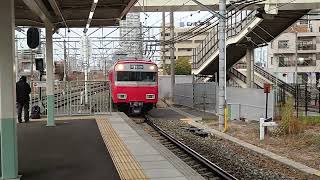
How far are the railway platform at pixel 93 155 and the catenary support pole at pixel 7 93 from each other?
0.57 meters

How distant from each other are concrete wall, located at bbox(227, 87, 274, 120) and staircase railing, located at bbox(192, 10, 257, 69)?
400 cm

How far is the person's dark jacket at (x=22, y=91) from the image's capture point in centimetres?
1742

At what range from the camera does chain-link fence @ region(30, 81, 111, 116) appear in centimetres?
2067

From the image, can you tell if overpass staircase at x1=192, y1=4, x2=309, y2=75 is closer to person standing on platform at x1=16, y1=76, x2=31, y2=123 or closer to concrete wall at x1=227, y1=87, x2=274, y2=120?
concrete wall at x1=227, y1=87, x2=274, y2=120

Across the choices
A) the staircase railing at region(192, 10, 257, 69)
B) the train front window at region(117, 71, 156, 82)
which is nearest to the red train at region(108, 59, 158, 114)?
the train front window at region(117, 71, 156, 82)

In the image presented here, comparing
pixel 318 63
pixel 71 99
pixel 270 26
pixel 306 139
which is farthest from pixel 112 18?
pixel 318 63

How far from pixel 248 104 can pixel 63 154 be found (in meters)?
14.2

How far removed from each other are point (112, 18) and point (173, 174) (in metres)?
10.4

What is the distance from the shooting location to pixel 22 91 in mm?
17453

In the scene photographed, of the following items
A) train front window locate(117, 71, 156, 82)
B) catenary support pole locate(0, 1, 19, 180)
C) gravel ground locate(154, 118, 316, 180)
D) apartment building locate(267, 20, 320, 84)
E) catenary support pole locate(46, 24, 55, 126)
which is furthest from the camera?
apartment building locate(267, 20, 320, 84)

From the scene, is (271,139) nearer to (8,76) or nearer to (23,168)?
(23,168)

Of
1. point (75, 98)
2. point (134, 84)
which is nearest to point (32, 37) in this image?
point (75, 98)

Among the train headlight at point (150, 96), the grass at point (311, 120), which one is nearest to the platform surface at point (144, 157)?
the grass at point (311, 120)

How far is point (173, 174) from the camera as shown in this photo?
28.1 feet
